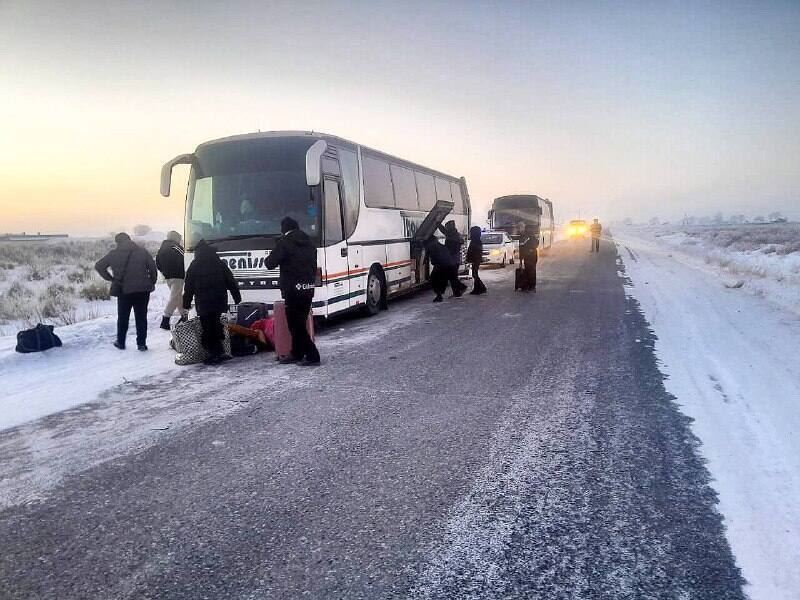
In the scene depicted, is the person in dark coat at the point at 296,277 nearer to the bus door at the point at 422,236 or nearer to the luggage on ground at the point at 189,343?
the luggage on ground at the point at 189,343

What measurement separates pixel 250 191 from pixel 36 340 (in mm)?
4017

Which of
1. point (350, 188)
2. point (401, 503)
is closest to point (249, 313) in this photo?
point (350, 188)

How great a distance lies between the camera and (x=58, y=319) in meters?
12.1

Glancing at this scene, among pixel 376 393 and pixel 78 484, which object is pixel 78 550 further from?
pixel 376 393

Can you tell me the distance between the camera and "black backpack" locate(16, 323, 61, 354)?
7.89 m

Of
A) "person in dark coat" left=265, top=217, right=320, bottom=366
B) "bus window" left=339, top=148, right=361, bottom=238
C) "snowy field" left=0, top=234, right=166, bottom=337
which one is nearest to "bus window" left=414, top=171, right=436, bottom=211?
"bus window" left=339, top=148, right=361, bottom=238

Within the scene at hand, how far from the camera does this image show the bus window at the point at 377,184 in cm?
1149

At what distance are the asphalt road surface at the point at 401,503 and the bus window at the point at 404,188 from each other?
787 centimetres

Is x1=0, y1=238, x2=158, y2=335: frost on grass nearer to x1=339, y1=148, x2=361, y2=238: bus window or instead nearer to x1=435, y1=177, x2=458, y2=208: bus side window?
x1=339, y1=148, x2=361, y2=238: bus window

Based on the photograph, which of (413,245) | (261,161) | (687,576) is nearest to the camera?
(687,576)

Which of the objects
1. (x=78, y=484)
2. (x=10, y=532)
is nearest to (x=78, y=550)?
(x=10, y=532)

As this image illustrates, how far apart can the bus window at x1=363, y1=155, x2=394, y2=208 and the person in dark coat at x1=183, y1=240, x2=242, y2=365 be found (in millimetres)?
4405

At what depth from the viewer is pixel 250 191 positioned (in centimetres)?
923

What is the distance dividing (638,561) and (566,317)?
26.4 ft
